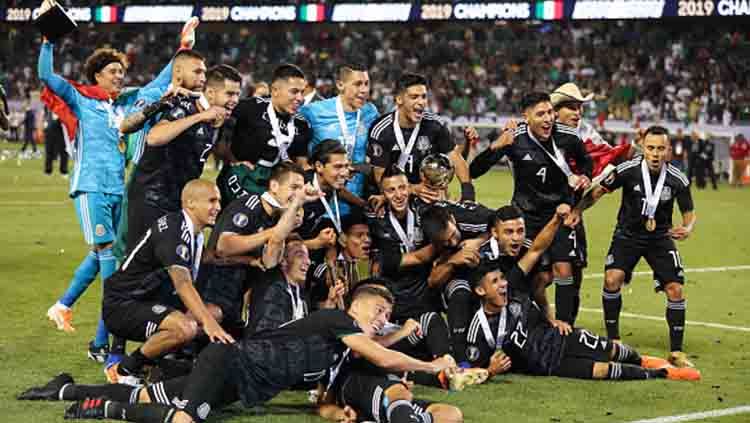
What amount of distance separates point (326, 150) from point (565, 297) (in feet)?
9.01

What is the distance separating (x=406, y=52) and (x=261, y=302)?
43538mm

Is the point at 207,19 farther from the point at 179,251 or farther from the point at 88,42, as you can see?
the point at 179,251

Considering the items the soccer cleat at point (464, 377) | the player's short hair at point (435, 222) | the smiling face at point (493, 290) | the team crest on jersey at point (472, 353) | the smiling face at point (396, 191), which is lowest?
the soccer cleat at point (464, 377)

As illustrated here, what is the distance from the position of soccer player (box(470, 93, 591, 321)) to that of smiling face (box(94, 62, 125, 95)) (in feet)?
10.2

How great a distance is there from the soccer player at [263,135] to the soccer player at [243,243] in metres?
1.01

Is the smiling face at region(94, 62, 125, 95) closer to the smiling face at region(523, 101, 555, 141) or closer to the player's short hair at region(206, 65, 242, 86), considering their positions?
the player's short hair at region(206, 65, 242, 86)

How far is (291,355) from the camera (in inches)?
304

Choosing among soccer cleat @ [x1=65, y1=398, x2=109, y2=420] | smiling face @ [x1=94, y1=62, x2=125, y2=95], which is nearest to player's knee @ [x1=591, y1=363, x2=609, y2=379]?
soccer cleat @ [x1=65, y1=398, x2=109, y2=420]

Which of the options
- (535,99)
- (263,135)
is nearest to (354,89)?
(263,135)

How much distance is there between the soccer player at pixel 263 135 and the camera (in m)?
10.1

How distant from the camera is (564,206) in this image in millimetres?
10016

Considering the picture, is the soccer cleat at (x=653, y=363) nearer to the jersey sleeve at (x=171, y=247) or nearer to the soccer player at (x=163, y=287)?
the soccer player at (x=163, y=287)

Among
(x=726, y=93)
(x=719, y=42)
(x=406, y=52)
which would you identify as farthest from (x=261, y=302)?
(x=406, y=52)

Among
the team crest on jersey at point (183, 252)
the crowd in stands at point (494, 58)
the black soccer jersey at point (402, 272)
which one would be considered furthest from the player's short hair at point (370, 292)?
the crowd in stands at point (494, 58)
